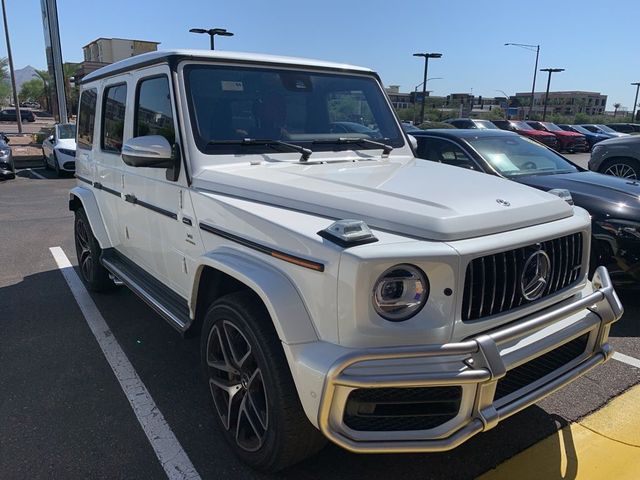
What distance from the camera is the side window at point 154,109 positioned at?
3.22 meters

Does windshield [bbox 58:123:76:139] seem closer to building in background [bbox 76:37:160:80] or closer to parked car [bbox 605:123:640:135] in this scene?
building in background [bbox 76:37:160:80]

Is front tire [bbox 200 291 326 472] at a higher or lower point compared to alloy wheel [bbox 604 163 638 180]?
lower

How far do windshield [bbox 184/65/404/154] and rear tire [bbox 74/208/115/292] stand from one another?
2.29 meters

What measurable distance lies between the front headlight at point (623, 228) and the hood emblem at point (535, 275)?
261cm

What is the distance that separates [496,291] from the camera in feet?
7.22

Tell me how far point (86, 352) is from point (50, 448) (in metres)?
1.19

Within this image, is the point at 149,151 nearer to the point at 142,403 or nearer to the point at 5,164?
the point at 142,403

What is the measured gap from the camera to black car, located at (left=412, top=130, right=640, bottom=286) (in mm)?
4547

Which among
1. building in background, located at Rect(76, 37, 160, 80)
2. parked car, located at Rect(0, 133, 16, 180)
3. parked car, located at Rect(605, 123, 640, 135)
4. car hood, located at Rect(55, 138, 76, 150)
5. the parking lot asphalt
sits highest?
building in background, located at Rect(76, 37, 160, 80)

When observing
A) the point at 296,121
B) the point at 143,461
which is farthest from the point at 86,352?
the point at 296,121

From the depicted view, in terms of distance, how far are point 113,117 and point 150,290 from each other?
1.56m

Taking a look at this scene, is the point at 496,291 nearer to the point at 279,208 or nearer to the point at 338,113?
the point at 279,208

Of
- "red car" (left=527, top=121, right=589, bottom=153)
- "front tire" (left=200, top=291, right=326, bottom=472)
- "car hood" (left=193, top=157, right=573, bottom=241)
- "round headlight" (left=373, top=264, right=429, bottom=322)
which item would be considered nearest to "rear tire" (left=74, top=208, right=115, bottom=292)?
"car hood" (left=193, top=157, right=573, bottom=241)

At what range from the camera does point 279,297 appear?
2146mm
